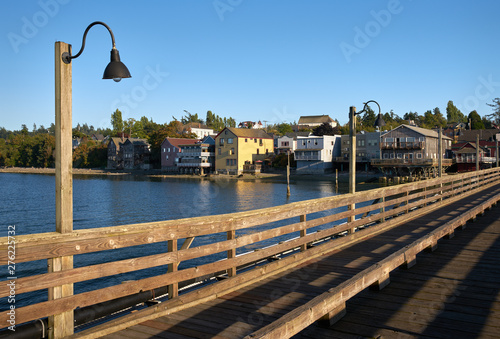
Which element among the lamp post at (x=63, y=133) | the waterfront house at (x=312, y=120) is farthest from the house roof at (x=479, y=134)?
the lamp post at (x=63, y=133)

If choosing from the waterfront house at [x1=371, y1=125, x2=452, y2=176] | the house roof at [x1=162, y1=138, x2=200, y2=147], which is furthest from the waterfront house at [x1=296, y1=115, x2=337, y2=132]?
the waterfront house at [x1=371, y1=125, x2=452, y2=176]

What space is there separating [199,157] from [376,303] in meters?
103

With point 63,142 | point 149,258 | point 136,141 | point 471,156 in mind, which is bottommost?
point 149,258

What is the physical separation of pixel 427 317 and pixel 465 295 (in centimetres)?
131

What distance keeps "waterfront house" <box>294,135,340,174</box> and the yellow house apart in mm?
12869

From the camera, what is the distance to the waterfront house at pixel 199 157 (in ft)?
352

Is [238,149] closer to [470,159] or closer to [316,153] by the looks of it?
[316,153]

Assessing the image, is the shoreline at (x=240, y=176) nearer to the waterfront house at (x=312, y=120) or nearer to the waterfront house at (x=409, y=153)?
the waterfront house at (x=409, y=153)

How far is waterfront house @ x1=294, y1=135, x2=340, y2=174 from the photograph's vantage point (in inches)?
3620

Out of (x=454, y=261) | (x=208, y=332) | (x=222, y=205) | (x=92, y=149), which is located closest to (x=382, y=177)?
(x=222, y=205)

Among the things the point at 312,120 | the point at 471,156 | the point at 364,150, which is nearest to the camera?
the point at 471,156

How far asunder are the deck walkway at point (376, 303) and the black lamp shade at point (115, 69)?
335 cm

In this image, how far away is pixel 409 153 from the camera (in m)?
78.4

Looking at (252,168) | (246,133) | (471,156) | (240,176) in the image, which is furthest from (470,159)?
(246,133)
